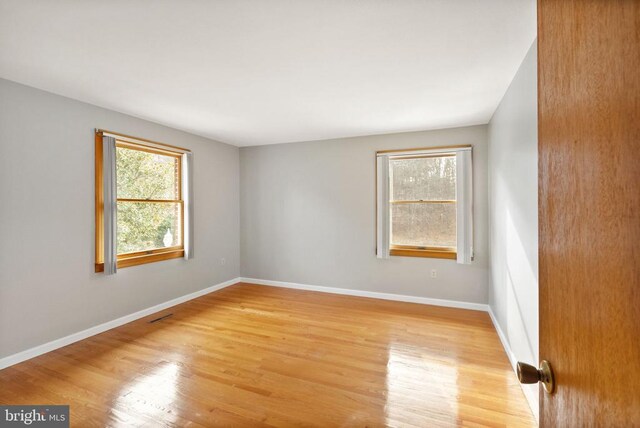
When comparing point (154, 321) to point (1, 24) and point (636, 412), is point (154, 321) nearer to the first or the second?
point (1, 24)

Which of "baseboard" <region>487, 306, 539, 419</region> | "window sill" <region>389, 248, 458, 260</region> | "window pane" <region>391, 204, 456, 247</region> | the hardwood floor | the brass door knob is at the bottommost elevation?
the hardwood floor

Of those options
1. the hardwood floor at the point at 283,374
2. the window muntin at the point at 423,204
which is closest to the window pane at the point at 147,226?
the hardwood floor at the point at 283,374

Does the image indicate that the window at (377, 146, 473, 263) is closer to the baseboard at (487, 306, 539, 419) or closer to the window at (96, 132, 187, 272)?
the baseboard at (487, 306, 539, 419)

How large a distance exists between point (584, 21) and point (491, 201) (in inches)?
142

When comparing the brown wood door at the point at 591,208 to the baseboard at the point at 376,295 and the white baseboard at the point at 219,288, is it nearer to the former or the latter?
the white baseboard at the point at 219,288

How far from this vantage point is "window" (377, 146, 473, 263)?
13.2 ft

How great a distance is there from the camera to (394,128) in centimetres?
422

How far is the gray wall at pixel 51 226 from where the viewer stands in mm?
2613

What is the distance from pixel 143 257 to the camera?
3.80m

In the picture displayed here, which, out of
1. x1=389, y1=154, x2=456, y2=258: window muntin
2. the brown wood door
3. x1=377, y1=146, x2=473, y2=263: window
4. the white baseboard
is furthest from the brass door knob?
x1=389, y1=154, x2=456, y2=258: window muntin

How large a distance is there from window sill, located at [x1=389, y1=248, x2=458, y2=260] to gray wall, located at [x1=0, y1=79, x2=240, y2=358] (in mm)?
3461

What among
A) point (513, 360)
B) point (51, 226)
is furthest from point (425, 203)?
point (51, 226)

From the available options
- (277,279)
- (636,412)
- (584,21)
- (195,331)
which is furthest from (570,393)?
(277,279)

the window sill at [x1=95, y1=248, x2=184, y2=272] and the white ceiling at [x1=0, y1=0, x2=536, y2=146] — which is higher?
the white ceiling at [x1=0, y1=0, x2=536, y2=146]
